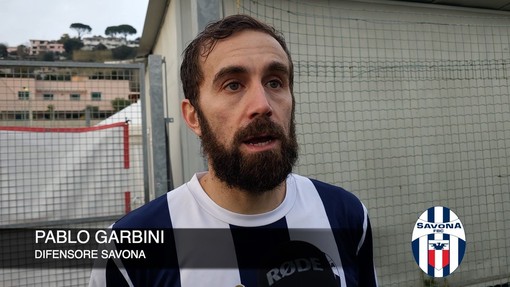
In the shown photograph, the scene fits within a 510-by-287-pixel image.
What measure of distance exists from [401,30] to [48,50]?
12.5ft

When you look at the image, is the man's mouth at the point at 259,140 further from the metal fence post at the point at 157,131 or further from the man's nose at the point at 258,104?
the metal fence post at the point at 157,131

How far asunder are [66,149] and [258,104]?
2.33m

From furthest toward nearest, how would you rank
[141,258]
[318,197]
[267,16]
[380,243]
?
[380,243], [267,16], [318,197], [141,258]

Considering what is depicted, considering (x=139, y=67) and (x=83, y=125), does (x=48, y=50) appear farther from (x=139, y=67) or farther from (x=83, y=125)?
(x=139, y=67)

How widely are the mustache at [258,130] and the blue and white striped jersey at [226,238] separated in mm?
275

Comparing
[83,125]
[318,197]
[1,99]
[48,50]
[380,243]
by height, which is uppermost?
[48,50]

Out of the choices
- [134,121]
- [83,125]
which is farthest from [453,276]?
[83,125]

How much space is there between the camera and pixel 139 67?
286 cm

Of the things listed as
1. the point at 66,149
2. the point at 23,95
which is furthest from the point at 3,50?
the point at 66,149

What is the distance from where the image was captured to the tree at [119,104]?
3144 mm

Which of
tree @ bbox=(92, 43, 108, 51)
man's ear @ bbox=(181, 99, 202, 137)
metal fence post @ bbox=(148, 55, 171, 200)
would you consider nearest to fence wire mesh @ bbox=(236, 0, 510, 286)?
metal fence post @ bbox=(148, 55, 171, 200)

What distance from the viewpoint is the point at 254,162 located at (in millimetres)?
1183

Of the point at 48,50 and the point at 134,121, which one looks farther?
the point at 48,50

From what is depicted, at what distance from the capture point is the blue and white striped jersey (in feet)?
4.00
